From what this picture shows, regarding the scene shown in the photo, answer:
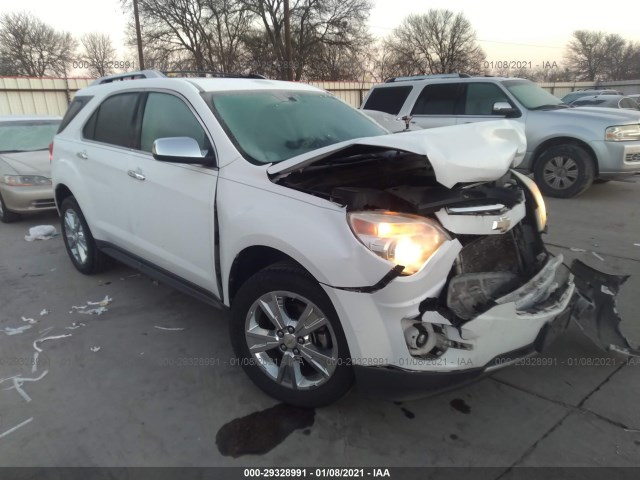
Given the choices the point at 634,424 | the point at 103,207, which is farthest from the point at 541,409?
the point at 103,207

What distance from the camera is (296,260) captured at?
2.41 metres

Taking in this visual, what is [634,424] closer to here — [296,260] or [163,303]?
[296,260]

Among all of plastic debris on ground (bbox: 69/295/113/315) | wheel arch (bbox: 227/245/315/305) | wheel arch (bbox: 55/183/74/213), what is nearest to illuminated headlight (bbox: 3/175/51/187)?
wheel arch (bbox: 55/183/74/213)

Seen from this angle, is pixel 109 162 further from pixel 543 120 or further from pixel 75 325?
pixel 543 120

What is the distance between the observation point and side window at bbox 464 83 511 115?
8.08 metres

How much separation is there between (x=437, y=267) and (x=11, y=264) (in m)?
5.14

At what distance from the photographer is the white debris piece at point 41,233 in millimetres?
6445

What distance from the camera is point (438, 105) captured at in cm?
856

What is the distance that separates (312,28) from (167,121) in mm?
32631

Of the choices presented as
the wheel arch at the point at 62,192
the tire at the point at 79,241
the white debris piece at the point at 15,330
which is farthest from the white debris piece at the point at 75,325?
the wheel arch at the point at 62,192

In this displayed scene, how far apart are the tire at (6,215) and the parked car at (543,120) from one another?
5533mm

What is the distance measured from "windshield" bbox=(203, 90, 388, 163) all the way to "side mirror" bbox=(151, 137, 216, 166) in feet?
0.74

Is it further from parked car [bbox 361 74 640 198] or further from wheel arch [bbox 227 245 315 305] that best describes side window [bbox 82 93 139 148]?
parked car [bbox 361 74 640 198]

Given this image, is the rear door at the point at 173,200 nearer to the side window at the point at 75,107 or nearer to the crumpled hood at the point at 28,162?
the side window at the point at 75,107
